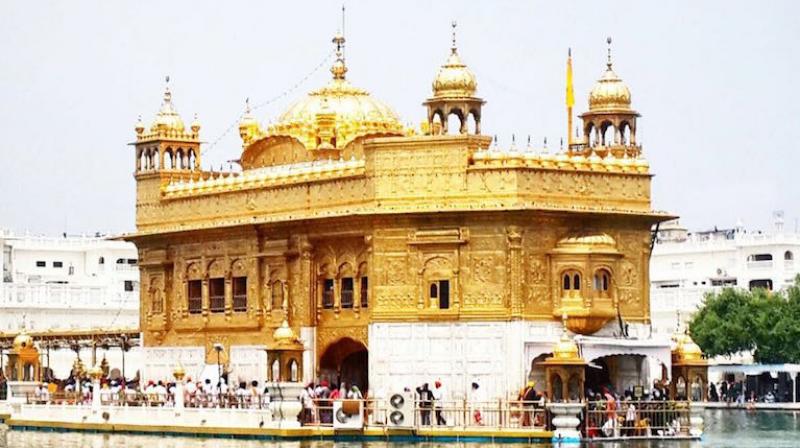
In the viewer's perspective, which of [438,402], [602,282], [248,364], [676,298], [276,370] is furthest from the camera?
[676,298]

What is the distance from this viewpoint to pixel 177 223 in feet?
181

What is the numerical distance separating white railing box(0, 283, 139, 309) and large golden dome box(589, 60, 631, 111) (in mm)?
41045

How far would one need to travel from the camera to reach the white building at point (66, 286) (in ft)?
286

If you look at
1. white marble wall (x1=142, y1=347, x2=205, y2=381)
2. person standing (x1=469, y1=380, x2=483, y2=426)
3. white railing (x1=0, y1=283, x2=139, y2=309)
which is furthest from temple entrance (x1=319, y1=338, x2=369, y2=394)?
white railing (x1=0, y1=283, x2=139, y2=309)

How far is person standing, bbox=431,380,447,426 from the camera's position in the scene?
45.0 m

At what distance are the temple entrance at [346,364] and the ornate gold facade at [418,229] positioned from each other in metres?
0.37

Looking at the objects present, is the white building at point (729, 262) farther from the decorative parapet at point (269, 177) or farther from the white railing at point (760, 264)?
the decorative parapet at point (269, 177)

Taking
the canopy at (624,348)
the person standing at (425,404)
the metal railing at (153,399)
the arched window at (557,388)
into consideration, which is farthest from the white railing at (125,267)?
the arched window at (557,388)

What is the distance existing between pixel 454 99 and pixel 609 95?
5.42 m

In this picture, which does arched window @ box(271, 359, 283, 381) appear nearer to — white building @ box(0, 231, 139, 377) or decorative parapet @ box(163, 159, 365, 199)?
decorative parapet @ box(163, 159, 365, 199)

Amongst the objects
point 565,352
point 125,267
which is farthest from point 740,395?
point 125,267

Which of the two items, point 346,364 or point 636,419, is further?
point 346,364

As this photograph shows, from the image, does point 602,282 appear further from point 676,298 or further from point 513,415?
point 676,298

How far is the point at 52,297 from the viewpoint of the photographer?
88.4 metres
